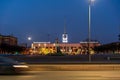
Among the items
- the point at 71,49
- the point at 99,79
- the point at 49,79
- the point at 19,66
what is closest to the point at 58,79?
the point at 49,79

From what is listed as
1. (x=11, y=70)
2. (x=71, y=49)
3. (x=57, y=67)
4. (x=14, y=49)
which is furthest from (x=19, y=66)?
(x=71, y=49)

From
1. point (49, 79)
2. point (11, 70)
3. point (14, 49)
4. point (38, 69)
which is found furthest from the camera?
point (14, 49)

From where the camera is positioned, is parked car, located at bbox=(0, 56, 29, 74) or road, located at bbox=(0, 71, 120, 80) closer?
road, located at bbox=(0, 71, 120, 80)

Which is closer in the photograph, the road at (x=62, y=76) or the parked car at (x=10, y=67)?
the road at (x=62, y=76)

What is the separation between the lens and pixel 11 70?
24.5 metres

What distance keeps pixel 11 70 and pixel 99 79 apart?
6.27 metres

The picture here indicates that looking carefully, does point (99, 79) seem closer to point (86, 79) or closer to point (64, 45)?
point (86, 79)

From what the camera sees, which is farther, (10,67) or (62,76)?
(10,67)

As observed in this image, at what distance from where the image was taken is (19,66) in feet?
80.7

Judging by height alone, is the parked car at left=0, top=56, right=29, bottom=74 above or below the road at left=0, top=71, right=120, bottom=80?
above

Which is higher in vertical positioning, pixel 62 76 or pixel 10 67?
pixel 10 67

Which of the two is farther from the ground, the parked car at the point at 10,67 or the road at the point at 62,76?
the parked car at the point at 10,67

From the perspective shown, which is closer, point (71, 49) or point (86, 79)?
point (86, 79)

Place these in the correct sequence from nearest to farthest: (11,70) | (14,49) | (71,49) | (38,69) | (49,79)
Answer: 1. (49,79)
2. (11,70)
3. (38,69)
4. (14,49)
5. (71,49)
